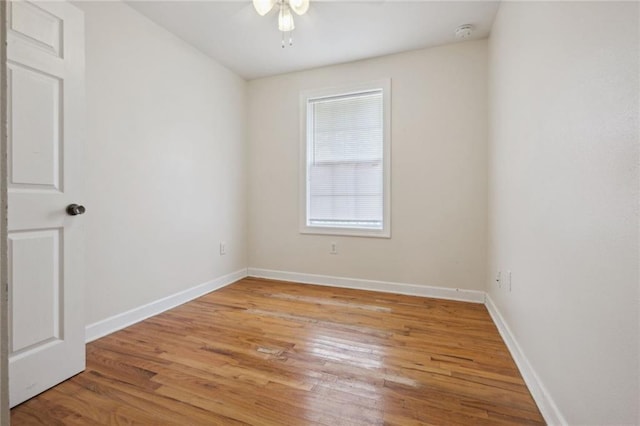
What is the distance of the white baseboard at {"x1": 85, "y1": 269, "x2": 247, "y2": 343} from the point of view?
2119mm

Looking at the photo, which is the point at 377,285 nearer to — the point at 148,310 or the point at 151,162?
the point at 148,310

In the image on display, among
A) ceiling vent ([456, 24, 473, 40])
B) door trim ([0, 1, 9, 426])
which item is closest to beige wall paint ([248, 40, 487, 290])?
ceiling vent ([456, 24, 473, 40])

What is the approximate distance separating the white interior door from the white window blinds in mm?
2300

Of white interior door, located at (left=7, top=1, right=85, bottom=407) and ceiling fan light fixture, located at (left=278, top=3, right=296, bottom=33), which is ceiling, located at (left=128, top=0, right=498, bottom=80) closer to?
ceiling fan light fixture, located at (left=278, top=3, right=296, bottom=33)

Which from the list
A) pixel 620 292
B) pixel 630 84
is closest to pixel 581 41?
pixel 630 84

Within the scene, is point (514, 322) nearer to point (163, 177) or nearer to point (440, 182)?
point (440, 182)

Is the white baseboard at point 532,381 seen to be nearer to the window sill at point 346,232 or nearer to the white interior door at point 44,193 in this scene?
the window sill at point 346,232

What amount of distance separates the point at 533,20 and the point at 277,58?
242 centimetres

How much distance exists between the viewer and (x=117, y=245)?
89.7 inches

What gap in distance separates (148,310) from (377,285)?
2.24m

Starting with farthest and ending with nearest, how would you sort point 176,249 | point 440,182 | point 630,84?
point 440,182
point 176,249
point 630,84

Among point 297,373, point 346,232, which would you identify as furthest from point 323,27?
point 297,373

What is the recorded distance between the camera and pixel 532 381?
4.94 ft

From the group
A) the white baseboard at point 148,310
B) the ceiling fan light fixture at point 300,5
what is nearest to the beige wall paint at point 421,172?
the white baseboard at point 148,310
